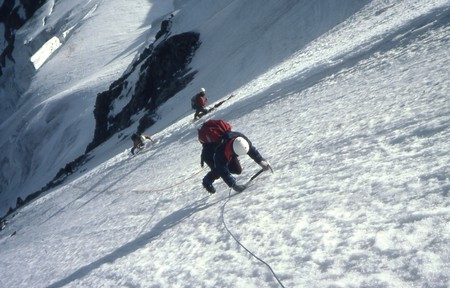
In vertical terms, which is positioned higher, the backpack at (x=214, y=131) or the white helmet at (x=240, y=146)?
the backpack at (x=214, y=131)

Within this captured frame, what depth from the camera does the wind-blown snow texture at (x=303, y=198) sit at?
12.3 feet

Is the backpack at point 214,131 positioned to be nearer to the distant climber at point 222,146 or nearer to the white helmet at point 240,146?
the distant climber at point 222,146

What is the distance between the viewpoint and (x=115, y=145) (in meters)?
27.6

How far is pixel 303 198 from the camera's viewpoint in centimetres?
520

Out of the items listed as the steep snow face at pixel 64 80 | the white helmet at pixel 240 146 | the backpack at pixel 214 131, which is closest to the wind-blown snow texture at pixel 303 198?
the white helmet at pixel 240 146

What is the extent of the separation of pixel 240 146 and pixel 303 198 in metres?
1.36

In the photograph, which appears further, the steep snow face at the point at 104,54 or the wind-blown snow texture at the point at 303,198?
the steep snow face at the point at 104,54

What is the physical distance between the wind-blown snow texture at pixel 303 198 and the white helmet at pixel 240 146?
2.13ft

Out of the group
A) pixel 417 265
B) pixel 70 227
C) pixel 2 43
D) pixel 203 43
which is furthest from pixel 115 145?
pixel 2 43

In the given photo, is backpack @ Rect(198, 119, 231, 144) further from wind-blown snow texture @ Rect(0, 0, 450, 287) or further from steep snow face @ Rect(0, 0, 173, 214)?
steep snow face @ Rect(0, 0, 173, 214)

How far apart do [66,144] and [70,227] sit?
35.2 meters

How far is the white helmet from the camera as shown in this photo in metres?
6.16

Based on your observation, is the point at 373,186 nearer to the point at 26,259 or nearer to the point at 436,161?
the point at 436,161

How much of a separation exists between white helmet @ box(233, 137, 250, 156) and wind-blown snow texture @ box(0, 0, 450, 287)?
0.65m
